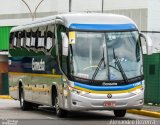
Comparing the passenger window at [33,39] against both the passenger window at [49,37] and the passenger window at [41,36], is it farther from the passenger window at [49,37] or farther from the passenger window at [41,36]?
the passenger window at [49,37]

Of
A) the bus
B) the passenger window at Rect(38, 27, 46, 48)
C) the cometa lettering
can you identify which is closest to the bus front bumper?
the bus

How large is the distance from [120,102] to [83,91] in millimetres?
1153

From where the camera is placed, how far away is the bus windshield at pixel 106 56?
18203mm

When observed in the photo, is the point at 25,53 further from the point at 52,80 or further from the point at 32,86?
the point at 52,80

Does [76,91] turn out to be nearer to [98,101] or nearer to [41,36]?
[98,101]

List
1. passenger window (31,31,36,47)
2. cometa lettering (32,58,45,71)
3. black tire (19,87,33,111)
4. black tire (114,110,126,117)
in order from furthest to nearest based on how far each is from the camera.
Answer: black tire (19,87,33,111) → passenger window (31,31,36,47) → cometa lettering (32,58,45,71) → black tire (114,110,126,117)

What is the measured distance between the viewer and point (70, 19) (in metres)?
19.0

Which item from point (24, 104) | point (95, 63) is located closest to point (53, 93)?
point (95, 63)

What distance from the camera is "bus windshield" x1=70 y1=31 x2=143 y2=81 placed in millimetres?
18203

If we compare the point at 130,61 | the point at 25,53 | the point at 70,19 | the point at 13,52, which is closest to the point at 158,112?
the point at 130,61

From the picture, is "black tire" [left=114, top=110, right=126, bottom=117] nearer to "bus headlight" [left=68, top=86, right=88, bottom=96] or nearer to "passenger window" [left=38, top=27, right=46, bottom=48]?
"bus headlight" [left=68, top=86, right=88, bottom=96]

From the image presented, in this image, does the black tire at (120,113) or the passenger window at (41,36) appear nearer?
the black tire at (120,113)

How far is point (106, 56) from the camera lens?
18375mm

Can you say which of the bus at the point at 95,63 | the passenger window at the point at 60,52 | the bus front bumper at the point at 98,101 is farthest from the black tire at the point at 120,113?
the passenger window at the point at 60,52
